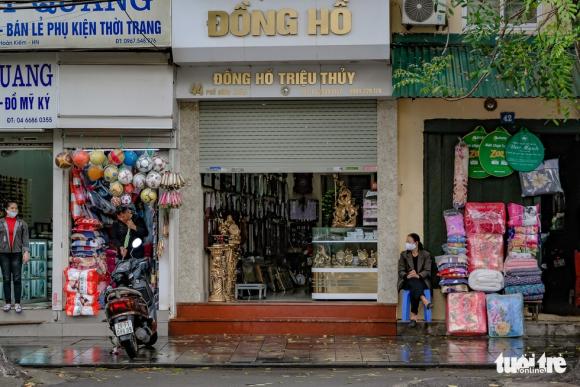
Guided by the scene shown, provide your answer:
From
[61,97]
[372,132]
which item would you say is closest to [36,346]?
[61,97]

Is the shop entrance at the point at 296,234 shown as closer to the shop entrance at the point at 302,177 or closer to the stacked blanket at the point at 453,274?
the shop entrance at the point at 302,177

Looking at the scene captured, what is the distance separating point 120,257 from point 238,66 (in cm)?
379

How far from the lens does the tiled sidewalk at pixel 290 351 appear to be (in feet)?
41.0

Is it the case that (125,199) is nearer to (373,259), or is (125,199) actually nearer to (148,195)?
(148,195)

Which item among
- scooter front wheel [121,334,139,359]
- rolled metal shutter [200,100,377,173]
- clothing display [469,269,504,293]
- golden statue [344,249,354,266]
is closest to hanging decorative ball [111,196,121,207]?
rolled metal shutter [200,100,377,173]

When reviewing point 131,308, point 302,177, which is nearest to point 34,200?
point 131,308

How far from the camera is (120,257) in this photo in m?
15.7

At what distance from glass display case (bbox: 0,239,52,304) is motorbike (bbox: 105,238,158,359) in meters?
2.30

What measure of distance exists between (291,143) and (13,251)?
495 centimetres

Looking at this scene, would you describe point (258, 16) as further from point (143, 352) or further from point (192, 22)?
point (143, 352)

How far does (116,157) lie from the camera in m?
15.1

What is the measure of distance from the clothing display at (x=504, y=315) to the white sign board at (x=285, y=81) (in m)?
3.76

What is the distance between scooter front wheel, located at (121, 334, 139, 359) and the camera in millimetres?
12758

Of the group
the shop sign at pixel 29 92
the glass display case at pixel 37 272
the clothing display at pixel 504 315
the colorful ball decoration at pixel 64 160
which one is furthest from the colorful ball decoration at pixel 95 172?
the clothing display at pixel 504 315
